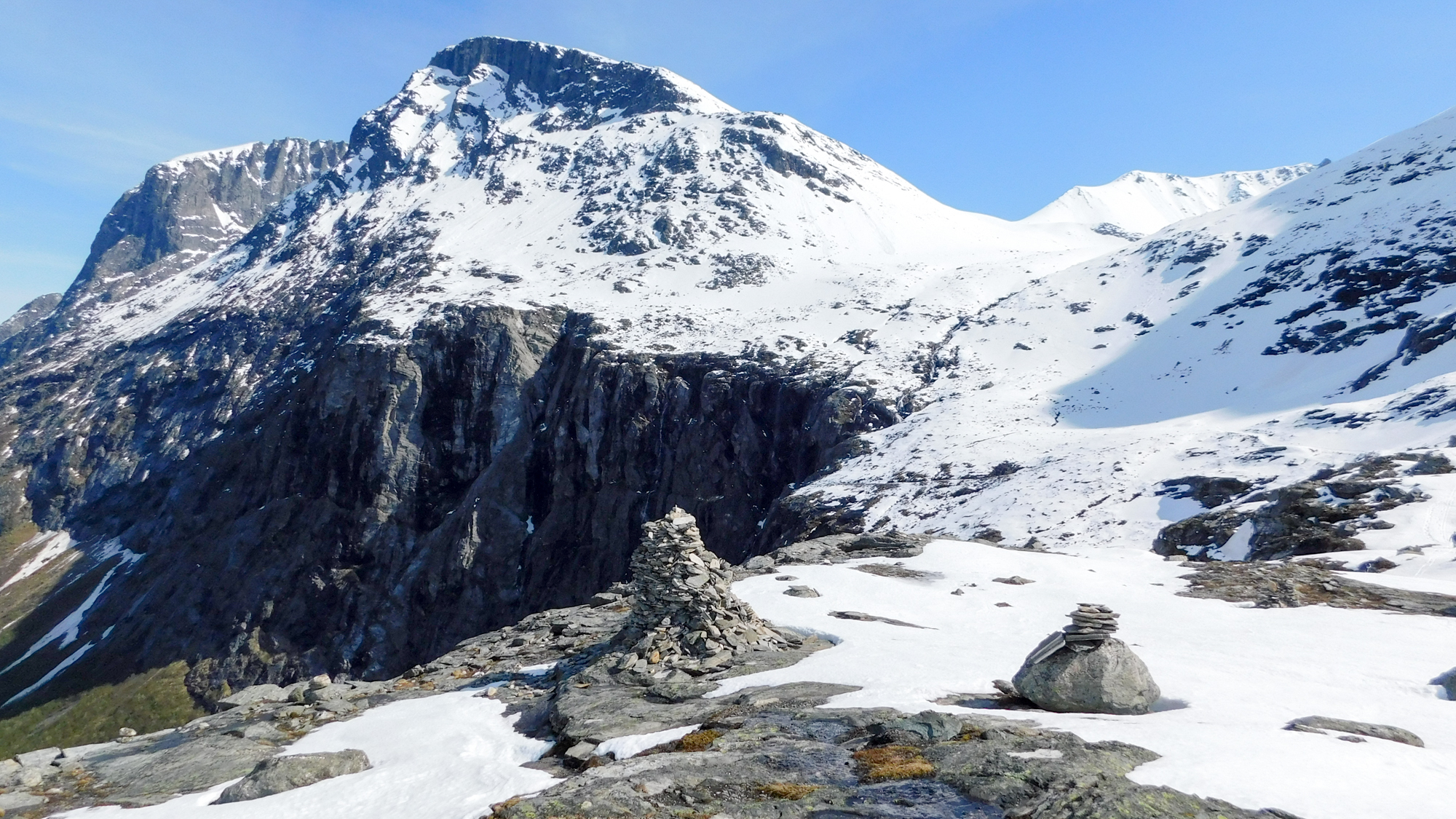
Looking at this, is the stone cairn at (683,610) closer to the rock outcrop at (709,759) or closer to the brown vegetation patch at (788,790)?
the rock outcrop at (709,759)

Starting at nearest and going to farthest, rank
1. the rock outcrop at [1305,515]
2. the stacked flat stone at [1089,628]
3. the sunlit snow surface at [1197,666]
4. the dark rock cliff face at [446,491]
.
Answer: the sunlit snow surface at [1197,666], the stacked flat stone at [1089,628], the rock outcrop at [1305,515], the dark rock cliff face at [446,491]

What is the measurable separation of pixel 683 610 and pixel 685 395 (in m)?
71.1

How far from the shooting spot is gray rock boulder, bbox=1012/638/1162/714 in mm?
12445

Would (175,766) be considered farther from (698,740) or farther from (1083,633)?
(1083,633)

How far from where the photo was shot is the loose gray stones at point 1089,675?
12.5m

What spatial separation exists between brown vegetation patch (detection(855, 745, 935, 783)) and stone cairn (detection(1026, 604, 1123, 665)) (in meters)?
4.31

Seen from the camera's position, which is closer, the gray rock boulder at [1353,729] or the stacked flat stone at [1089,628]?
the gray rock boulder at [1353,729]

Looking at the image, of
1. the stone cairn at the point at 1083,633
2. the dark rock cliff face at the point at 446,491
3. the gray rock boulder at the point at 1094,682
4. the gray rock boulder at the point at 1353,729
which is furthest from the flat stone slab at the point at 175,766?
the dark rock cliff face at the point at 446,491

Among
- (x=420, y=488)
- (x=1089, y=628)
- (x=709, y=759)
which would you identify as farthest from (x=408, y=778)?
(x=420, y=488)

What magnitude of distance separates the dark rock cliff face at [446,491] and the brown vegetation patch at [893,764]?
63216mm

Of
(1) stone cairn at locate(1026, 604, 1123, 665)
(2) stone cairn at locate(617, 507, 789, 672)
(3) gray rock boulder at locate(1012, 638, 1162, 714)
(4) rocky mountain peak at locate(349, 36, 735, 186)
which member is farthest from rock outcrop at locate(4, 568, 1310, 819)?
(4) rocky mountain peak at locate(349, 36, 735, 186)

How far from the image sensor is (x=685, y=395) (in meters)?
90.1

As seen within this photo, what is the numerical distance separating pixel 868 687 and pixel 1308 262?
81850 mm

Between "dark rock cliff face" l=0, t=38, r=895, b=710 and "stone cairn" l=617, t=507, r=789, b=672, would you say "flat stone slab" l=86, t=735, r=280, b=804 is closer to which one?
"stone cairn" l=617, t=507, r=789, b=672
